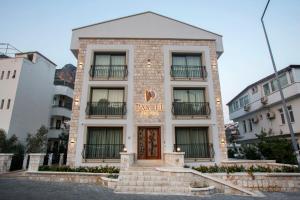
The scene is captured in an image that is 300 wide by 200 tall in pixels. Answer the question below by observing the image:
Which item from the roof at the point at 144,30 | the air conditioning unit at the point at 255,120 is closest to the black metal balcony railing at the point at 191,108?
the roof at the point at 144,30

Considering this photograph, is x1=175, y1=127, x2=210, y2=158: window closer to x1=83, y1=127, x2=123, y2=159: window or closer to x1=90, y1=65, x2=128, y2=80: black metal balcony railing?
x1=83, y1=127, x2=123, y2=159: window

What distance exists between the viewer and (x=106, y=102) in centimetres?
1448

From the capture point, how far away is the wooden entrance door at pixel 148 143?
13.6 meters

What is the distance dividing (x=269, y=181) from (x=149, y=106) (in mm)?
8438

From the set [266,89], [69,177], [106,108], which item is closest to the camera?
[69,177]

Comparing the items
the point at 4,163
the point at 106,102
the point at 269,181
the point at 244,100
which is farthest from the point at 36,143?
the point at 244,100

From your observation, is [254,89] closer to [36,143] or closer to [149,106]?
[149,106]

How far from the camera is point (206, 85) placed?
14.9 meters

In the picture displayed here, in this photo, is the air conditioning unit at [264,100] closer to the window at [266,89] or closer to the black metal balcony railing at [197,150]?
the window at [266,89]

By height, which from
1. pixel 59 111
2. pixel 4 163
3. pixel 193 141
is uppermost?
pixel 59 111

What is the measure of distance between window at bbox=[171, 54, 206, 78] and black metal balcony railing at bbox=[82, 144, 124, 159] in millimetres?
7106

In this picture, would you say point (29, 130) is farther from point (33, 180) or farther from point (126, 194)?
point (126, 194)

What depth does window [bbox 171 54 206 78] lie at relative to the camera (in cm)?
1539

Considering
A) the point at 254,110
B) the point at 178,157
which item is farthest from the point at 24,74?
the point at 254,110
